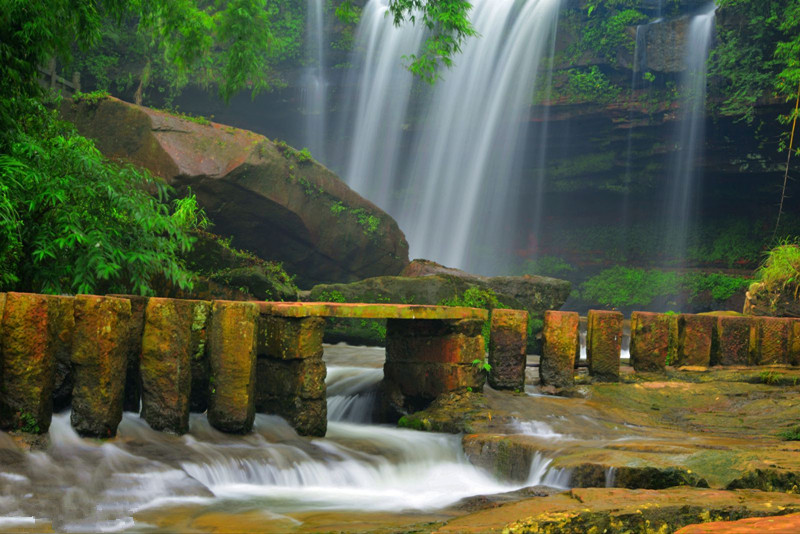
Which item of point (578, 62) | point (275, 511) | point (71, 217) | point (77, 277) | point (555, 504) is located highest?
point (578, 62)

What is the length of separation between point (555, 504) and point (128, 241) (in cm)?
550

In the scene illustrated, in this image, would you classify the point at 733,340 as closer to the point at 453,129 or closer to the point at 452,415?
the point at 452,415

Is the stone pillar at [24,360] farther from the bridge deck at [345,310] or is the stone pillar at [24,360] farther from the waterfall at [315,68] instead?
the waterfall at [315,68]

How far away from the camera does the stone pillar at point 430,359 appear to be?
6.95 metres

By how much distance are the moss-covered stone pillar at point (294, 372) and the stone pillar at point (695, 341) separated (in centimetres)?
452

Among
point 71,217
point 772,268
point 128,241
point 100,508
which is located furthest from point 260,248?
point 100,508

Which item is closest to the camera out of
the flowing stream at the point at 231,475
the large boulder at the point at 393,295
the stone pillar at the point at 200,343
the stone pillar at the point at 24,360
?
the flowing stream at the point at 231,475

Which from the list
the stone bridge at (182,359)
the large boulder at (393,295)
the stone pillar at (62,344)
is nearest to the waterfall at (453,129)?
the large boulder at (393,295)

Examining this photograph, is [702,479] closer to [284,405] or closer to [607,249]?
[284,405]

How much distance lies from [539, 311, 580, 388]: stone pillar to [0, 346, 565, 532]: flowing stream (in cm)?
193

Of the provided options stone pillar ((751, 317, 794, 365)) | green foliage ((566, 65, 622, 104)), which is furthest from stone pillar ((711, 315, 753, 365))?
green foliage ((566, 65, 622, 104))

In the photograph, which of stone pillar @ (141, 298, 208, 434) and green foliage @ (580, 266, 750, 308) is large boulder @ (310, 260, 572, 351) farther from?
green foliage @ (580, 266, 750, 308)

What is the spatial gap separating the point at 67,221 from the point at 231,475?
2.93m

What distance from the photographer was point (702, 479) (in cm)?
429
